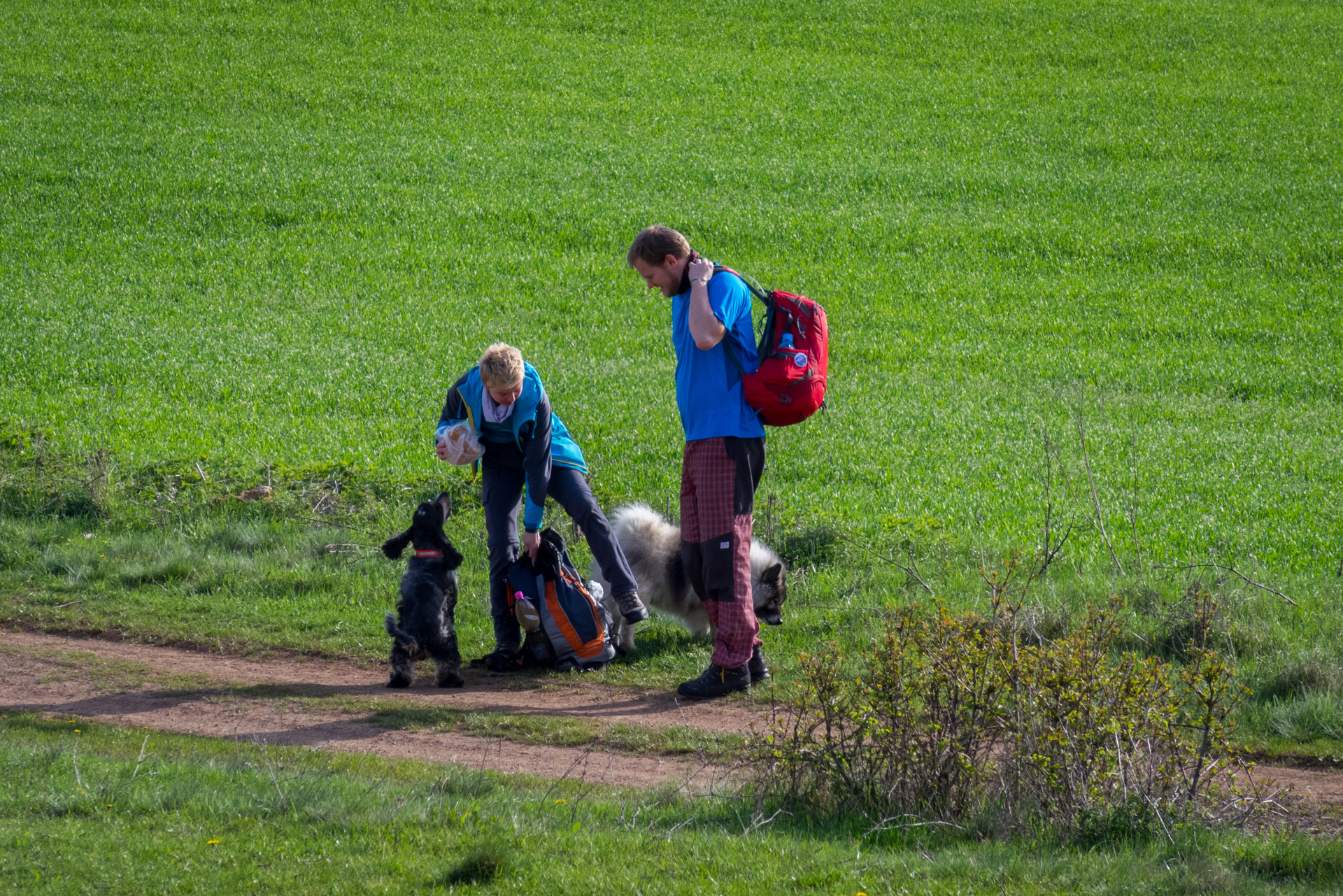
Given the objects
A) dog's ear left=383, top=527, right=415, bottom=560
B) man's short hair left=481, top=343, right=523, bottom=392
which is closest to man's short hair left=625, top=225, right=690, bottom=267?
man's short hair left=481, top=343, right=523, bottom=392

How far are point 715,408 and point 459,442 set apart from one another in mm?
1590

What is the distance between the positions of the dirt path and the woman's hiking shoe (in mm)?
463

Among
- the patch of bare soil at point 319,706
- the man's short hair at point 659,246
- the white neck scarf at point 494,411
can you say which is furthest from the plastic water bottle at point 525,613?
the man's short hair at point 659,246

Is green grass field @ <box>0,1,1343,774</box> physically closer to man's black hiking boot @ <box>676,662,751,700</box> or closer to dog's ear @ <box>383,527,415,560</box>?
man's black hiking boot @ <box>676,662,751,700</box>

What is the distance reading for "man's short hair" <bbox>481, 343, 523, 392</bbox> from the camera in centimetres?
672

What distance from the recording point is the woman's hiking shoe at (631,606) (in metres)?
7.35

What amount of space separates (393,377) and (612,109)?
16197mm

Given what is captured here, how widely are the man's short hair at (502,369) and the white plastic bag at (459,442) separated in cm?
32

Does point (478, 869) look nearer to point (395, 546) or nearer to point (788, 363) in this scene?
point (788, 363)

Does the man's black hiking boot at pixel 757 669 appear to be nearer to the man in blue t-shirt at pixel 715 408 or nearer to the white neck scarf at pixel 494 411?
the man in blue t-shirt at pixel 715 408

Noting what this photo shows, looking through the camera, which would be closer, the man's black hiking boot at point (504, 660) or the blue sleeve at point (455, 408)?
the blue sleeve at point (455, 408)

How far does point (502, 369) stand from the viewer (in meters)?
6.72

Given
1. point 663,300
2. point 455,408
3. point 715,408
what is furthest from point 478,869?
point 663,300

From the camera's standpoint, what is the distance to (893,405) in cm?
1423
